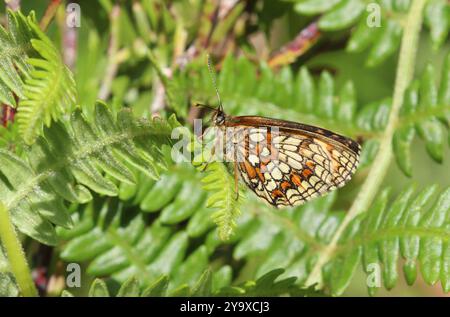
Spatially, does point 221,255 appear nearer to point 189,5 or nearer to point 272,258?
point 272,258

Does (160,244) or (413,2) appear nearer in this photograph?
(160,244)

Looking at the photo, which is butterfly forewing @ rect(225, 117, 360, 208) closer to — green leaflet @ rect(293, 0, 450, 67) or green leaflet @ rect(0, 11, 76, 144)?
green leaflet @ rect(293, 0, 450, 67)

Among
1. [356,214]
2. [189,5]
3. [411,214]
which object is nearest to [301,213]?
[356,214]

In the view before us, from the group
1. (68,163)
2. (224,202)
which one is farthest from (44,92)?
(224,202)

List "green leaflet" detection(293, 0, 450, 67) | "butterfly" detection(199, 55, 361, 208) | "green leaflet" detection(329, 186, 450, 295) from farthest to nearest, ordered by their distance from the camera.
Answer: "green leaflet" detection(293, 0, 450, 67)
"butterfly" detection(199, 55, 361, 208)
"green leaflet" detection(329, 186, 450, 295)

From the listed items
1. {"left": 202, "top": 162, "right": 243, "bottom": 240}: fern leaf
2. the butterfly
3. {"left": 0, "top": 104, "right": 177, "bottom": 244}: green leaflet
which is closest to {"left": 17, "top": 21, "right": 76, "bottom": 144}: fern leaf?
→ {"left": 0, "top": 104, "right": 177, "bottom": 244}: green leaflet
